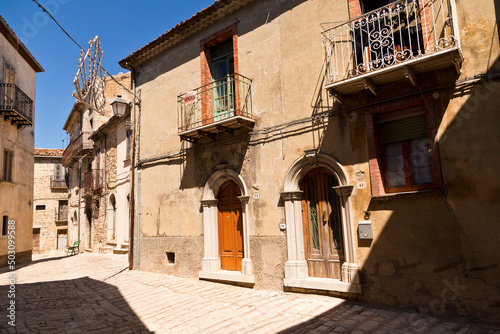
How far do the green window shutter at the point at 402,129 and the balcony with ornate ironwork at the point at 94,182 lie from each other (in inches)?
685

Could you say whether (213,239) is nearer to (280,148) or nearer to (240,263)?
(240,263)

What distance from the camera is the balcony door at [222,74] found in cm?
1025

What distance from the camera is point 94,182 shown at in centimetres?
2212

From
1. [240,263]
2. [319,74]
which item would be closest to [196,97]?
[319,74]

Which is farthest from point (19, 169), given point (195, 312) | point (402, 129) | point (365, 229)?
point (402, 129)

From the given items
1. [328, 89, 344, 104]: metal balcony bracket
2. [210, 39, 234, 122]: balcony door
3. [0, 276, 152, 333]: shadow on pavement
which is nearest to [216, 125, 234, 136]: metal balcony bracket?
[210, 39, 234, 122]: balcony door

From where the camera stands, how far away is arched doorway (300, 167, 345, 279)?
25.4ft

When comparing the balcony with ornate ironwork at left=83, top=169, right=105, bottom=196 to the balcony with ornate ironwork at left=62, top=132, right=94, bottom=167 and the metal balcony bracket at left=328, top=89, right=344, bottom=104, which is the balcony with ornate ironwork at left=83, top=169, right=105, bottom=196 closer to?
the balcony with ornate ironwork at left=62, top=132, right=94, bottom=167

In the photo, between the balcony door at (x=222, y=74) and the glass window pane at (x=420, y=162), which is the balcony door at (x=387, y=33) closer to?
the glass window pane at (x=420, y=162)

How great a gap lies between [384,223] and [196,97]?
625cm

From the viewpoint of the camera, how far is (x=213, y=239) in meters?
10.0

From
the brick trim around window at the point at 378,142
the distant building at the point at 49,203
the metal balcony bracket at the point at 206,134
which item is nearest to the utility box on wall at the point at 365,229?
the brick trim around window at the point at 378,142

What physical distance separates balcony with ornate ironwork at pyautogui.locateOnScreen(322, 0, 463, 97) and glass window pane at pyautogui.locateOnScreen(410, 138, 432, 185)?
1.14m

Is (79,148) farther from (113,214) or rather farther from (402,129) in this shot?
(402,129)
